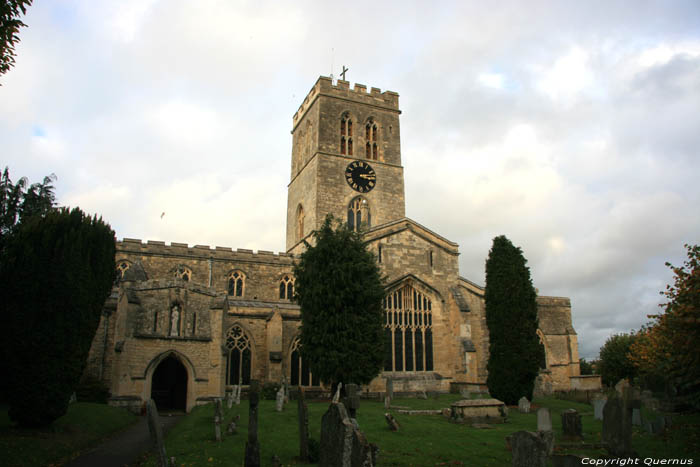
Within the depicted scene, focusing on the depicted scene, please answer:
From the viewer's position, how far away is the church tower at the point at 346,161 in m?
38.9

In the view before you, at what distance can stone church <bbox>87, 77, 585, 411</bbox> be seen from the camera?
71.9 ft

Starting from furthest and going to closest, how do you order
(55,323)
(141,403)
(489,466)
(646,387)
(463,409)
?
(646,387)
(141,403)
(463,409)
(55,323)
(489,466)

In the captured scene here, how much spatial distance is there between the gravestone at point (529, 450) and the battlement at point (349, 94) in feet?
121

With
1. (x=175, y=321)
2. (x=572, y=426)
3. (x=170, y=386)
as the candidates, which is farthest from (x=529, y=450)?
(x=170, y=386)

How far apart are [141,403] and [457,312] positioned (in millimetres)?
17648

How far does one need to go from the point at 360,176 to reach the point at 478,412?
988 inches

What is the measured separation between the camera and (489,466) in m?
10.7

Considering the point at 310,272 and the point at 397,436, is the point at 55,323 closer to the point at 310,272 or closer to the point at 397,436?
the point at 397,436

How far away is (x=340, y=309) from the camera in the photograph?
2358 cm

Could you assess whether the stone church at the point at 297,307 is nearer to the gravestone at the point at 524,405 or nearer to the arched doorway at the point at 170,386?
the arched doorway at the point at 170,386

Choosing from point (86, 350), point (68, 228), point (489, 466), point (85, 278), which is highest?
point (68, 228)

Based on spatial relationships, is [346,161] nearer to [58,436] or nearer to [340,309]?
[340,309]

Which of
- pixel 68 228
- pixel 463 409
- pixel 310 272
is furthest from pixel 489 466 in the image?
pixel 310 272

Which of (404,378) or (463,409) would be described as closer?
(463,409)
